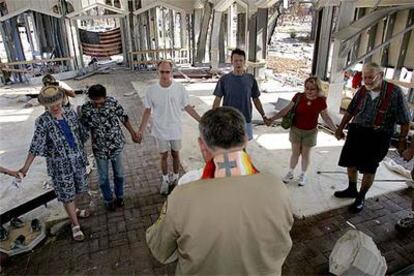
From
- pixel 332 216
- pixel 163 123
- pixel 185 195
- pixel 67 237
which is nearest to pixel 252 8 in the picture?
pixel 163 123

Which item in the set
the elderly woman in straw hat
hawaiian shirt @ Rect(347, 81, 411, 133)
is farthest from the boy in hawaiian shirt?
hawaiian shirt @ Rect(347, 81, 411, 133)

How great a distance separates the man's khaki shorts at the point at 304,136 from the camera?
360 centimetres

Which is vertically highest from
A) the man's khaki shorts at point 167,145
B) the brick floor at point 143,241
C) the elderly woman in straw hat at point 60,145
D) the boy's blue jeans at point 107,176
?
the elderly woman in straw hat at point 60,145

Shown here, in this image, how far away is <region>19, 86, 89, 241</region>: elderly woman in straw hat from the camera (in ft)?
8.59

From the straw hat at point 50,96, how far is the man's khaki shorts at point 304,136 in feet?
8.26

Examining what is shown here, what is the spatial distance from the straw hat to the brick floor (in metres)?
1.38

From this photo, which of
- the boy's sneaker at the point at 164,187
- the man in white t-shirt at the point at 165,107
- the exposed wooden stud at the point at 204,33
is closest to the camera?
the man in white t-shirt at the point at 165,107

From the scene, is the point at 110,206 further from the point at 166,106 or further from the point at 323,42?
the point at 323,42

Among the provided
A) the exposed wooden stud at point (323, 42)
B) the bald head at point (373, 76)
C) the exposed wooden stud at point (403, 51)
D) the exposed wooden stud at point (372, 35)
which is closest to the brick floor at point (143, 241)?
the bald head at point (373, 76)

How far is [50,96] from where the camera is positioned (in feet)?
8.39

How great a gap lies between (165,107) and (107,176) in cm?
95

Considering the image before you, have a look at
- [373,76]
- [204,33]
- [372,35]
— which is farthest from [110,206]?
[204,33]

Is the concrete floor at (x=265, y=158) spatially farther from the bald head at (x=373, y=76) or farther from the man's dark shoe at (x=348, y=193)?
the bald head at (x=373, y=76)

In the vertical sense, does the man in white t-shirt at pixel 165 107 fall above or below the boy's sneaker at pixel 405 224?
above
